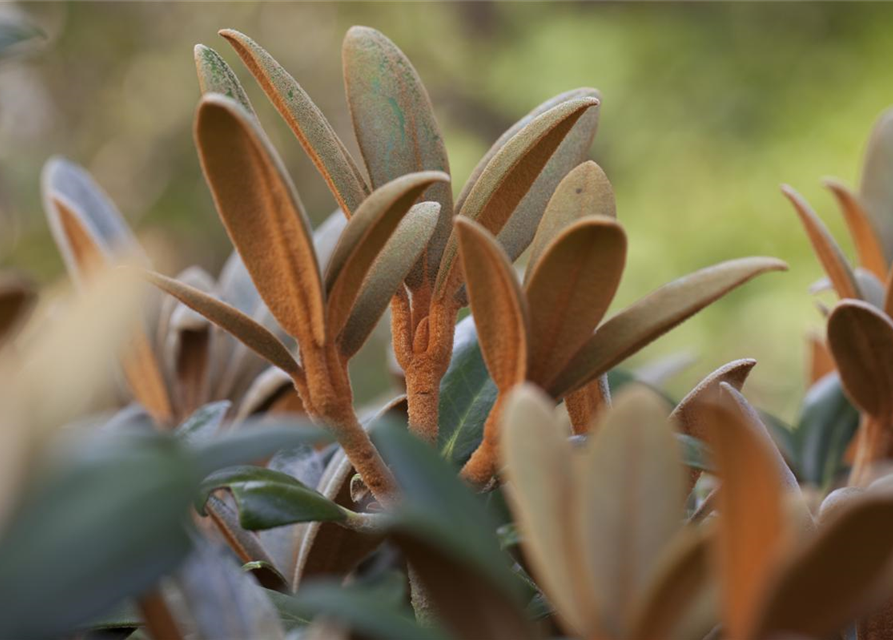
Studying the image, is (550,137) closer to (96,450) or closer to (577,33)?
(96,450)

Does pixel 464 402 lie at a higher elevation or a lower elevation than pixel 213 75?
lower

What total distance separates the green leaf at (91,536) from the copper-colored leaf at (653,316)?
14cm

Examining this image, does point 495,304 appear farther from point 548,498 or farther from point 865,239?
point 865,239

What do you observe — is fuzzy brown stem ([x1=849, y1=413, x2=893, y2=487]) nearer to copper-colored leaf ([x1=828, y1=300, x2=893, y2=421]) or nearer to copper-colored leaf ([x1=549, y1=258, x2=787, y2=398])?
copper-colored leaf ([x1=828, y1=300, x2=893, y2=421])

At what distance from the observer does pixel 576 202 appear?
32 centimetres

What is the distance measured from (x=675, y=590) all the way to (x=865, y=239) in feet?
1.13

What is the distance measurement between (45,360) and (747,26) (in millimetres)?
4444

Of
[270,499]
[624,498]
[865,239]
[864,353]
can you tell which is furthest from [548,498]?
[865,239]

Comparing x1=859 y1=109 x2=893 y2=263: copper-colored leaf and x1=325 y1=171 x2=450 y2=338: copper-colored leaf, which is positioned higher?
x1=325 y1=171 x2=450 y2=338: copper-colored leaf

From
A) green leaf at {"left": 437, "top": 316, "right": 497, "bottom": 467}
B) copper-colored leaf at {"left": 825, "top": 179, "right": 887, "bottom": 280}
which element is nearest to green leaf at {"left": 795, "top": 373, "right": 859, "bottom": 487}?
copper-colored leaf at {"left": 825, "top": 179, "right": 887, "bottom": 280}

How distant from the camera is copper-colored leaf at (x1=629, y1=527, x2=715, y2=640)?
195 mm

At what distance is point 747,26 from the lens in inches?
167

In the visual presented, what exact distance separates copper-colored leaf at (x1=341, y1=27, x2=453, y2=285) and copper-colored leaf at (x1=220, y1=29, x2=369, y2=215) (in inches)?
0.5

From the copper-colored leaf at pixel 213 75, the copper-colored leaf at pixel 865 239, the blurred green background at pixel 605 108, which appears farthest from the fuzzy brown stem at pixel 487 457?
the blurred green background at pixel 605 108
